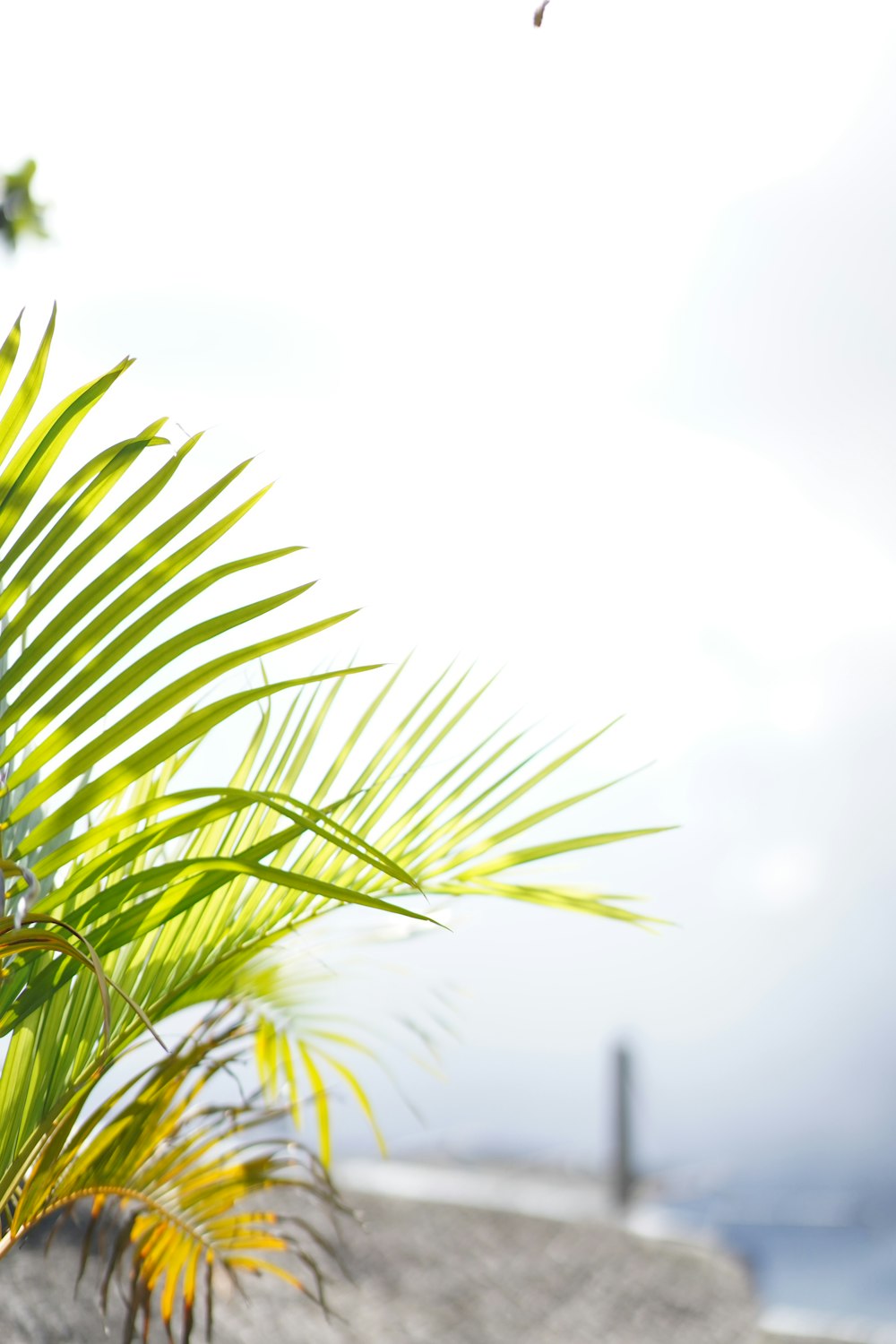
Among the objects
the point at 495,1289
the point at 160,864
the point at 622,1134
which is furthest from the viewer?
the point at 622,1134

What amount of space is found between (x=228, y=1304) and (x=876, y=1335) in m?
1.64

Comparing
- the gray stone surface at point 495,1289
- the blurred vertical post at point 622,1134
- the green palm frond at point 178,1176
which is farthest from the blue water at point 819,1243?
the green palm frond at point 178,1176

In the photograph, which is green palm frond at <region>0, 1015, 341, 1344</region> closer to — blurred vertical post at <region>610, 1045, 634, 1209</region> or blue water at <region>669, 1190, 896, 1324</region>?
blurred vertical post at <region>610, 1045, 634, 1209</region>

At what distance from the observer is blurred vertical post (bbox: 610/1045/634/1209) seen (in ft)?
12.9

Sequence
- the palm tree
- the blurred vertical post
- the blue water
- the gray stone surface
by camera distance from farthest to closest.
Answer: the blue water
the blurred vertical post
the gray stone surface
the palm tree

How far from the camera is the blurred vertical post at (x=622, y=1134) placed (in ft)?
12.9

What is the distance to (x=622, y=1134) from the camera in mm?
3980

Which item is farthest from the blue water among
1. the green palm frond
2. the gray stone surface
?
the green palm frond

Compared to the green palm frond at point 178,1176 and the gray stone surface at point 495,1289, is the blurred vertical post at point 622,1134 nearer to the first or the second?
the gray stone surface at point 495,1289

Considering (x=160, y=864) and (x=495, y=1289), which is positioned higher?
(x=160, y=864)

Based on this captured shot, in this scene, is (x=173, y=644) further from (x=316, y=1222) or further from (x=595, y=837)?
(x=316, y=1222)

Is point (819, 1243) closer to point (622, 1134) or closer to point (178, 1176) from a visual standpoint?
point (622, 1134)

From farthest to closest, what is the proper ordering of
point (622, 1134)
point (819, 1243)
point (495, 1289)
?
1. point (819, 1243)
2. point (622, 1134)
3. point (495, 1289)

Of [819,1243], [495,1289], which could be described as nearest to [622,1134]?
[495,1289]
